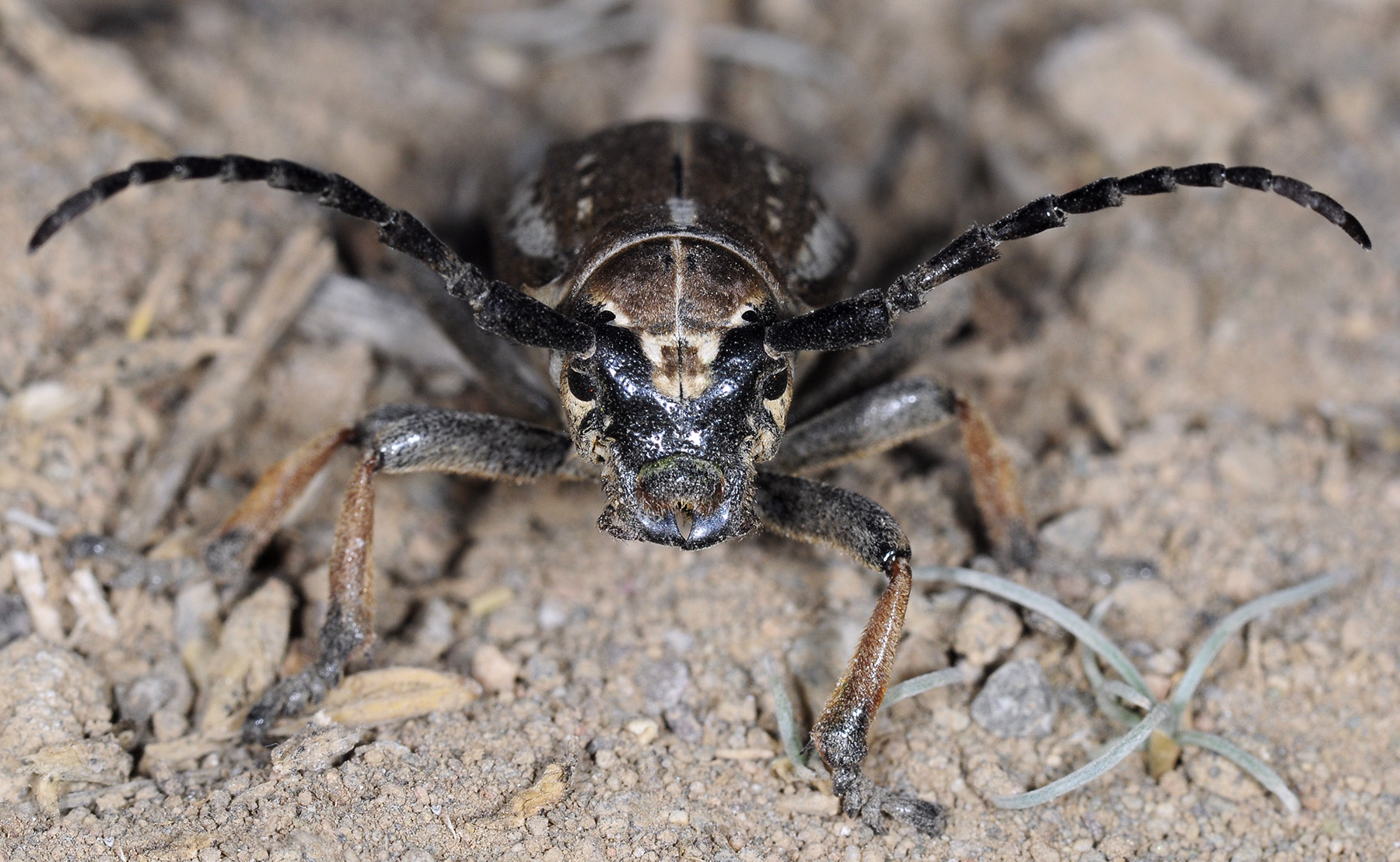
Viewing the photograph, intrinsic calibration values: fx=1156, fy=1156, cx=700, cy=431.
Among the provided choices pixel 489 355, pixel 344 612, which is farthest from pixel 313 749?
pixel 489 355

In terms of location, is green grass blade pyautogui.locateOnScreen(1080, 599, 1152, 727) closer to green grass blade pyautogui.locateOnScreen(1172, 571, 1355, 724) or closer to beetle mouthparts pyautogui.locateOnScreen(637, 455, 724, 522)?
green grass blade pyautogui.locateOnScreen(1172, 571, 1355, 724)

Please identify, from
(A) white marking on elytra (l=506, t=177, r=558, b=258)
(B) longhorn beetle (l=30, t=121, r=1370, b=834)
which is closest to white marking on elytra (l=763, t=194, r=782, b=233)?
(B) longhorn beetle (l=30, t=121, r=1370, b=834)

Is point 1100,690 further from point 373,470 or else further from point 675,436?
point 373,470

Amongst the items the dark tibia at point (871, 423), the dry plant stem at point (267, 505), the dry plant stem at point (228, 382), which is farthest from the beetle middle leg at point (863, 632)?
the dry plant stem at point (228, 382)

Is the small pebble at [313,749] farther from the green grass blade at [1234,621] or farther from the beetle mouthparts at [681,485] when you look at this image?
the green grass blade at [1234,621]

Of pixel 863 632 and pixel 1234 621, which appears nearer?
pixel 863 632

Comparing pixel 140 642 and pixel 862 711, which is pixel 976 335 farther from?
pixel 140 642
